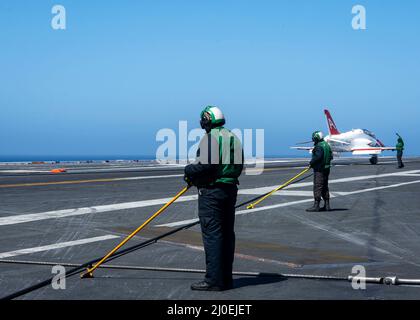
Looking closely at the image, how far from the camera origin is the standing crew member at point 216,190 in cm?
668

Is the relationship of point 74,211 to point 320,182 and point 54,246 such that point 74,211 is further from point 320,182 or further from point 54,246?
point 320,182

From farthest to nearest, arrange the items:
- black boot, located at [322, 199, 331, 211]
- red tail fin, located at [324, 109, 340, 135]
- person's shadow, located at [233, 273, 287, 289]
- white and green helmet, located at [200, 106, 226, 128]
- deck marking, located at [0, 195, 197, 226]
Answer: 1. red tail fin, located at [324, 109, 340, 135]
2. black boot, located at [322, 199, 331, 211]
3. deck marking, located at [0, 195, 197, 226]
4. person's shadow, located at [233, 273, 287, 289]
5. white and green helmet, located at [200, 106, 226, 128]

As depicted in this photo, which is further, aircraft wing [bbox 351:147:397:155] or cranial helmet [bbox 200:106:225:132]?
aircraft wing [bbox 351:147:397:155]

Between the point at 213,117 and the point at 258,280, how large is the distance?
2.14 metres

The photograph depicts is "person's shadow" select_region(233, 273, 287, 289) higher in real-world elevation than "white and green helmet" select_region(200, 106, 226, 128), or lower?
lower

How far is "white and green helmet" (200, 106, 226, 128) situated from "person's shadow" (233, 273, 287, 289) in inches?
76.3

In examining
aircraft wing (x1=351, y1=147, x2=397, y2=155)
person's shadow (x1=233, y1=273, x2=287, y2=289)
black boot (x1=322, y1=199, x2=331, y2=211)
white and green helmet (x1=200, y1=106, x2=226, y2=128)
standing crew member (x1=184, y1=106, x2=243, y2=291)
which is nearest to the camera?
standing crew member (x1=184, y1=106, x2=243, y2=291)

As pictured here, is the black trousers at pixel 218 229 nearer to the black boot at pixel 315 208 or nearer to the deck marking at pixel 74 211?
the deck marking at pixel 74 211

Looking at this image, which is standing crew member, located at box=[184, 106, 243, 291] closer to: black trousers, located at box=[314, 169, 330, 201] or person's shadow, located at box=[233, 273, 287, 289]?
person's shadow, located at box=[233, 273, 287, 289]

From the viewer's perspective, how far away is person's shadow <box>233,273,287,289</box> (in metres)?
7.16

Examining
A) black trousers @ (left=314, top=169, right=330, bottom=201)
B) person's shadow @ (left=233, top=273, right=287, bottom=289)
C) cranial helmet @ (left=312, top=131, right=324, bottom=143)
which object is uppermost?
cranial helmet @ (left=312, top=131, right=324, bottom=143)

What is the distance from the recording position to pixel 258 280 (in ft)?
24.2

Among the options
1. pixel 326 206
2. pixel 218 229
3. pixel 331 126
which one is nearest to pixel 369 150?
pixel 331 126

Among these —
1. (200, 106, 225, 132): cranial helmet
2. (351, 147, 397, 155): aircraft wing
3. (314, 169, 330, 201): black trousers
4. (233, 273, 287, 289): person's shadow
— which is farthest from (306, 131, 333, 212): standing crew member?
(351, 147, 397, 155): aircraft wing
